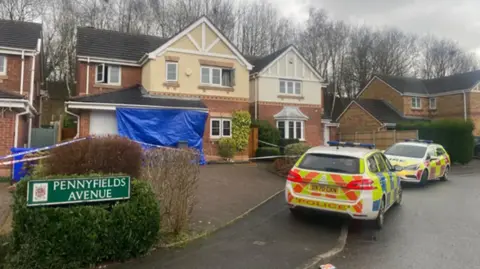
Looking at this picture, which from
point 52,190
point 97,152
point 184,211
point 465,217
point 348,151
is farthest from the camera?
point 465,217

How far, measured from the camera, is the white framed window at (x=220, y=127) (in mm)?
20406

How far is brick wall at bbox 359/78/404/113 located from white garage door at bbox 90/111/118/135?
30140 mm

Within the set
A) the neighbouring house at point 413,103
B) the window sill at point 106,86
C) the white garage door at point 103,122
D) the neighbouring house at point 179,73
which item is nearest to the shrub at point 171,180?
the neighbouring house at point 179,73

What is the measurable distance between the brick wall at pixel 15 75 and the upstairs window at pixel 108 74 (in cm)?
360

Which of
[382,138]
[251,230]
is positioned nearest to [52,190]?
[251,230]

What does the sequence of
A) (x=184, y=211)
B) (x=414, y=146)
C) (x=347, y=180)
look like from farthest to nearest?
(x=414, y=146) < (x=347, y=180) < (x=184, y=211)

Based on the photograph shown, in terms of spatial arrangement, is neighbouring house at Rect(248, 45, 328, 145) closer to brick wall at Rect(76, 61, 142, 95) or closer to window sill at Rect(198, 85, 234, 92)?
window sill at Rect(198, 85, 234, 92)

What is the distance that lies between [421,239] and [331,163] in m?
2.16

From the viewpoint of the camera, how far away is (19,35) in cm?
1825

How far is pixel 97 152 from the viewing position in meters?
5.93

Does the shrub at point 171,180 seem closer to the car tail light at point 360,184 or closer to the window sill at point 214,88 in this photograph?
the car tail light at point 360,184

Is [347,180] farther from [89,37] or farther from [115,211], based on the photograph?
[89,37]

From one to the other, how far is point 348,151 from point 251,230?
2727 millimetres

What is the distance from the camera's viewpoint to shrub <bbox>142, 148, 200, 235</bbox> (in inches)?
244
